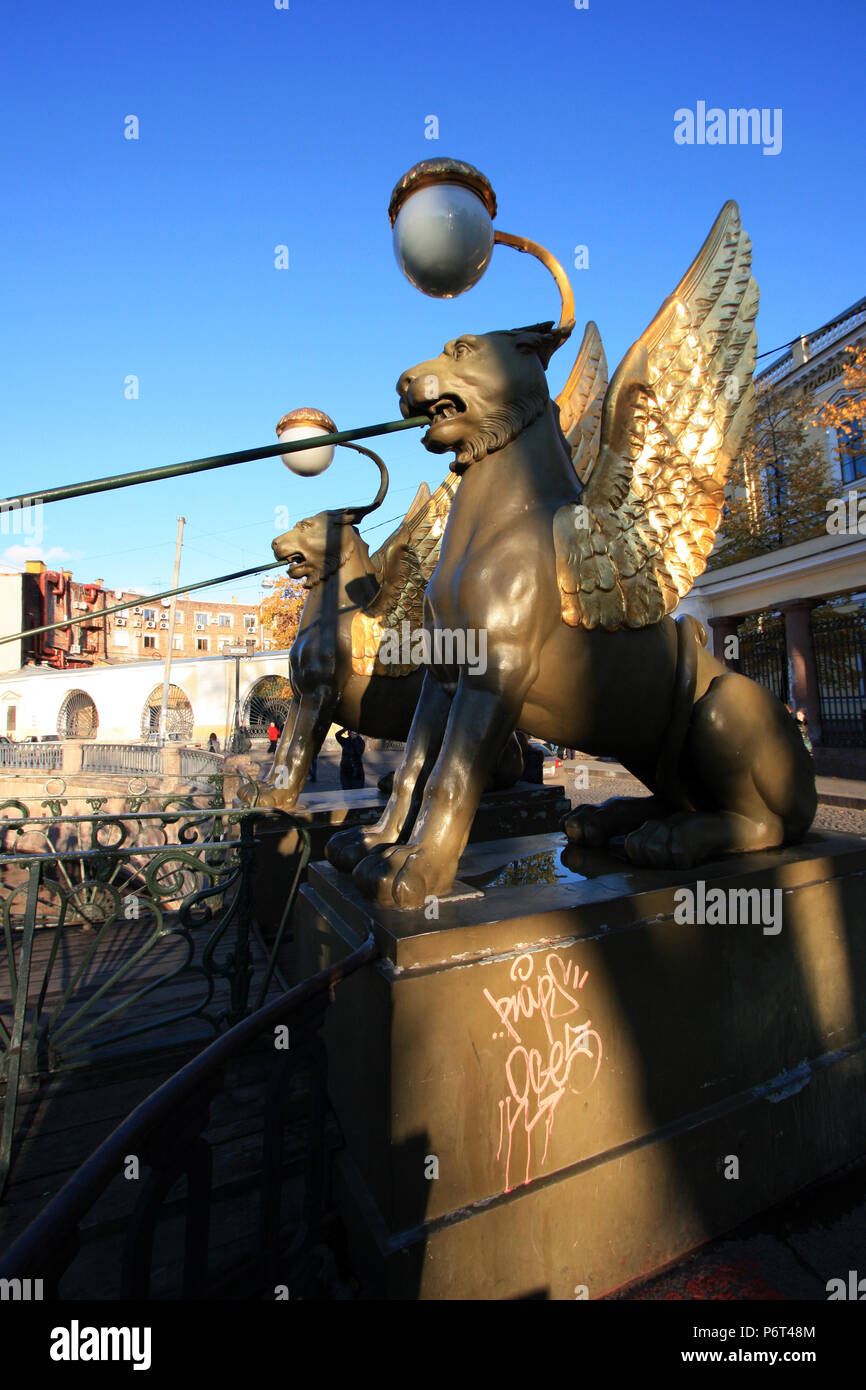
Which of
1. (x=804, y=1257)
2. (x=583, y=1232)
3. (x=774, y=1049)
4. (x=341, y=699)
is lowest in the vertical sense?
(x=804, y=1257)

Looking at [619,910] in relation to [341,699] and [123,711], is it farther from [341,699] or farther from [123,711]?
[123,711]

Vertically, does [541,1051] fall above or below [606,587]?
below

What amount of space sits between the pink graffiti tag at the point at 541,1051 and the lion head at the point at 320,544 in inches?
128

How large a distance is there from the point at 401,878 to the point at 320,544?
3064 millimetres

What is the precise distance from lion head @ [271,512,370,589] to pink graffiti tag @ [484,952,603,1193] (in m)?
3.25

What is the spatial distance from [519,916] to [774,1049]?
1103mm

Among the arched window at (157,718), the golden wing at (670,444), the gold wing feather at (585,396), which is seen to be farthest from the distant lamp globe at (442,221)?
the arched window at (157,718)

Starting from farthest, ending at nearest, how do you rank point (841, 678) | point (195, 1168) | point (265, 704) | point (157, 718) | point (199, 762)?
1. point (157, 718)
2. point (265, 704)
3. point (841, 678)
4. point (199, 762)
5. point (195, 1168)

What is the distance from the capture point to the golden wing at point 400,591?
408cm

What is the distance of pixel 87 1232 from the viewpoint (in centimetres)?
186

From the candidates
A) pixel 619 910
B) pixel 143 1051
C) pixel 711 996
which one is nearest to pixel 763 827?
pixel 711 996

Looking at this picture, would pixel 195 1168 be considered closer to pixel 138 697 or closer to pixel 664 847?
pixel 664 847

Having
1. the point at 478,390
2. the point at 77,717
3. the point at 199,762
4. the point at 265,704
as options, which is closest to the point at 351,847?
the point at 478,390

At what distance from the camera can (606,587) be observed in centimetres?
210
